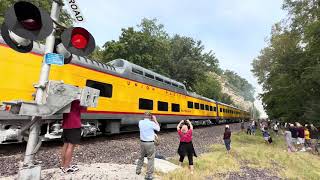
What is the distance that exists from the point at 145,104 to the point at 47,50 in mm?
10771

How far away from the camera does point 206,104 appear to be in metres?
28.8

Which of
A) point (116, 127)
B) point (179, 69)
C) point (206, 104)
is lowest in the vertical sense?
point (116, 127)

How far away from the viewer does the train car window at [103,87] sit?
10.7 meters

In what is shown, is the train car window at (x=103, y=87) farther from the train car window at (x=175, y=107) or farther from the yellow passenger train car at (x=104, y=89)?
the train car window at (x=175, y=107)

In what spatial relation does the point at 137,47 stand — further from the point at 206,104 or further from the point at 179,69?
the point at 206,104

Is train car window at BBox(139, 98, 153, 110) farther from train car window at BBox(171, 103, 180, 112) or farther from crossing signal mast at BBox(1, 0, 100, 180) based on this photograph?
crossing signal mast at BBox(1, 0, 100, 180)

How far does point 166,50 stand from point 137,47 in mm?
4774

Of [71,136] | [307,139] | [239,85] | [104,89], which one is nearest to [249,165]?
[104,89]

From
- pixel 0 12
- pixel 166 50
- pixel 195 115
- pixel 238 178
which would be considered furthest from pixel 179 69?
pixel 238 178

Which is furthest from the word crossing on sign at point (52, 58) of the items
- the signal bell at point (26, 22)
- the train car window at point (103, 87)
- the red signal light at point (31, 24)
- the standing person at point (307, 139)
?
the standing person at point (307, 139)

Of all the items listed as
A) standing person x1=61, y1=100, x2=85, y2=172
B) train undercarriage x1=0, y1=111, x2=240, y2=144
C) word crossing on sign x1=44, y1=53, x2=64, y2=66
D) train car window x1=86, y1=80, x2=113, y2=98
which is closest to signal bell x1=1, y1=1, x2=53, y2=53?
word crossing on sign x1=44, y1=53, x2=64, y2=66

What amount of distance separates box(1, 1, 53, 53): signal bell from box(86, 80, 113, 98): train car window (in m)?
7.26

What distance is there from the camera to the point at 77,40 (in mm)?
3777

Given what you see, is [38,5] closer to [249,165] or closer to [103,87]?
[103,87]
